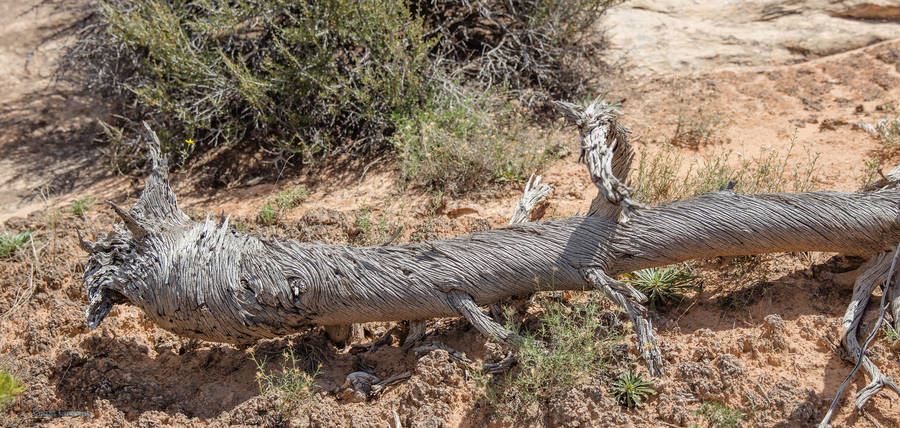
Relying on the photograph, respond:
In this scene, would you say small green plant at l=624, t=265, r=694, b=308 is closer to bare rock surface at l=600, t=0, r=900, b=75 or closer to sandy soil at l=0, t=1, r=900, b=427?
sandy soil at l=0, t=1, r=900, b=427

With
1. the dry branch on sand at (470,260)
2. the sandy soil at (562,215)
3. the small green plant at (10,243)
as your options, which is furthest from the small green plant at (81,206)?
the dry branch on sand at (470,260)

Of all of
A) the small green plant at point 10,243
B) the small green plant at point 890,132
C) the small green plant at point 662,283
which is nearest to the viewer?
the small green plant at point 662,283

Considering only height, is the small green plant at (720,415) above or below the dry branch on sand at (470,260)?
below

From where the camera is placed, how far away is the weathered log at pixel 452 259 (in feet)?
10.1

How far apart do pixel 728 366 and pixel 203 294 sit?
2.51 meters

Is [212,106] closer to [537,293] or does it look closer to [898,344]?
[537,293]

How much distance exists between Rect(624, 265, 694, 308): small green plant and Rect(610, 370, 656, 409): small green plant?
22.0 inches

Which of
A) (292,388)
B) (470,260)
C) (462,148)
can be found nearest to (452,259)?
(470,260)

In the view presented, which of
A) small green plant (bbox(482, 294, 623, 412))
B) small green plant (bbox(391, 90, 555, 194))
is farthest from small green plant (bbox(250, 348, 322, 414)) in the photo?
small green plant (bbox(391, 90, 555, 194))

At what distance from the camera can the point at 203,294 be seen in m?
3.27

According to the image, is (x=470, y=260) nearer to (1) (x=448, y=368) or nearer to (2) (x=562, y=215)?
(1) (x=448, y=368)

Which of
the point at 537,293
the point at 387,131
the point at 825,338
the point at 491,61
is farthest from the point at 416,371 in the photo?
the point at 491,61

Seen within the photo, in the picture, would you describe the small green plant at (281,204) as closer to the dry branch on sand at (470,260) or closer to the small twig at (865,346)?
the dry branch on sand at (470,260)

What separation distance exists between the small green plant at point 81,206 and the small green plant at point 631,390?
14.1ft
